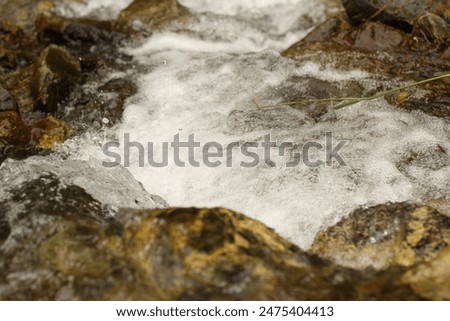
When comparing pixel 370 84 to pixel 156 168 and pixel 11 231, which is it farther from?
pixel 11 231

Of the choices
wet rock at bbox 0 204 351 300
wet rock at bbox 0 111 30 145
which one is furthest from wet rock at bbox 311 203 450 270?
wet rock at bbox 0 111 30 145

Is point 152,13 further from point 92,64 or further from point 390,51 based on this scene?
point 390,51

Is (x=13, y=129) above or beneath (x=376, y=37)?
beneath

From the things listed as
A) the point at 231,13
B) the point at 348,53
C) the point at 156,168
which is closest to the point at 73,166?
the point at 156,168

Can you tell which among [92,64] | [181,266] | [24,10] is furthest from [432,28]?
[24,10]

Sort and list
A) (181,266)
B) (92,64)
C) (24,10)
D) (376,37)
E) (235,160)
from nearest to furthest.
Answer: (181,266) → (235,160) → (376,37) → (92,64) → (24,10)

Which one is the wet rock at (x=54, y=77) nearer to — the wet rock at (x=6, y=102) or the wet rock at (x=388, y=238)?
the wet rock at (x=6, y=102)
